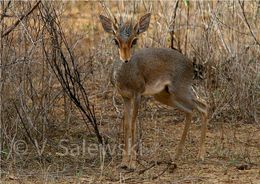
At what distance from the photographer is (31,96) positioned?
25.1 feet

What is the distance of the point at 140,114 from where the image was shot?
8.47 metres

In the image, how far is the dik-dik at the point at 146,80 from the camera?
7078mm

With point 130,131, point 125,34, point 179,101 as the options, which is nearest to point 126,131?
point 130,131

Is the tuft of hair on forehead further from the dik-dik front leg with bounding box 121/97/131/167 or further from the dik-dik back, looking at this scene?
the dik-dik front leg with bounding box 121/97/131/167

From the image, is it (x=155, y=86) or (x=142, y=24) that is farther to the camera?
(x=155, y=86)

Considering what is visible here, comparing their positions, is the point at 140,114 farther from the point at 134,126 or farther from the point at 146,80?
the point at 134,126

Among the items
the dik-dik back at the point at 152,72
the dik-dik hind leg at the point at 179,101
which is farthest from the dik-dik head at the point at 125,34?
the dik-dik hind leg at the point at 179,101

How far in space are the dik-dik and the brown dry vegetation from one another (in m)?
0.25

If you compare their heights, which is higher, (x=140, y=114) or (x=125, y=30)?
(x=125, y=30)

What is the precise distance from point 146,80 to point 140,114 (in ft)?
3.57

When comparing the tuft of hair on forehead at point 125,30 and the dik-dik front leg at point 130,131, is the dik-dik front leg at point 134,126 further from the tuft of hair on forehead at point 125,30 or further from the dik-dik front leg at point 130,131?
the tuft of hair on forehead at point 125,30

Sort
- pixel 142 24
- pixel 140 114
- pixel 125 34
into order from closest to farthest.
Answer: pixel 125 34
pixel 142 24
pixel 140 114

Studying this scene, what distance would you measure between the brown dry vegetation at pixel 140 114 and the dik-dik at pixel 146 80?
25 centimetres

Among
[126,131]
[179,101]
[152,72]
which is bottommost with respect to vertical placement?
[126,131]
